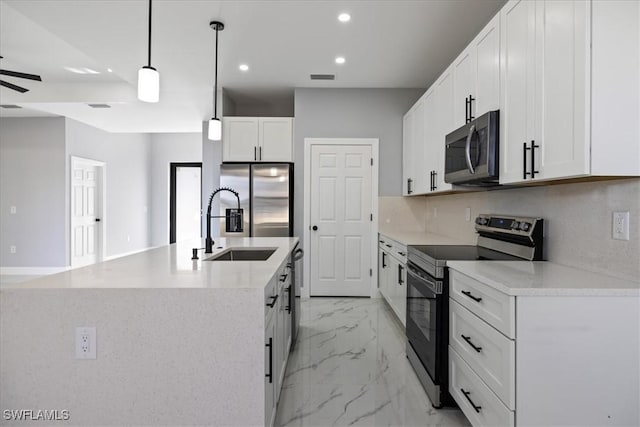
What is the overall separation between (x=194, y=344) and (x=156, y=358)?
0.51 feet

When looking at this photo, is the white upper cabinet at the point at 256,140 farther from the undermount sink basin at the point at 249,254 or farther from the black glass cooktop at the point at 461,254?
the black glass cooktop at the point at 461,254

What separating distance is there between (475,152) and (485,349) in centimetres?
127

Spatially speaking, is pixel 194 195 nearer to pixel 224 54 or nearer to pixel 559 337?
pixel 224 54

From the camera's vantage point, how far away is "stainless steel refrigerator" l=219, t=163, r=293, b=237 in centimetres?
481

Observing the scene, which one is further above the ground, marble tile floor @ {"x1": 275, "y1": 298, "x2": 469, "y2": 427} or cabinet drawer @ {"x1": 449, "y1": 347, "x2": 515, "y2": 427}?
cabinet drawer @ {"x1": 449, "y1": 347, "x2": 515, "y2": 427}

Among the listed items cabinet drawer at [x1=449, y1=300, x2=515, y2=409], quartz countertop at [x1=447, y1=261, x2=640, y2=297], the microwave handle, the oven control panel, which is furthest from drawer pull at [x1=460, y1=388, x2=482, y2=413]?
the microwave handle

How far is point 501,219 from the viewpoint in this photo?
8.85 ft

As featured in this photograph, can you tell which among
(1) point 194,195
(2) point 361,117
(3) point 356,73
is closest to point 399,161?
(2) point 361,117

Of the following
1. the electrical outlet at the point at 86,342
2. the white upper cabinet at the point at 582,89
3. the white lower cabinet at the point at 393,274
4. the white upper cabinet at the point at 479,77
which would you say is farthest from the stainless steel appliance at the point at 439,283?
the electrical outlet at the point at 86,342

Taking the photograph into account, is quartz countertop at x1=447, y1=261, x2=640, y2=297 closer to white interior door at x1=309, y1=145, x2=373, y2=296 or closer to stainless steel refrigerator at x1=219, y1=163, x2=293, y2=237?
white interior door at x1=309, y1=145, x2=373, y2=296

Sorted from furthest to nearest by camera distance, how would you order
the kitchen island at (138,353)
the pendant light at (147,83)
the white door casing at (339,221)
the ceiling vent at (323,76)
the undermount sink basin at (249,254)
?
the white door casing at (339,221) < the ceiling vent at (323,76) < the undermount sink basin at (249,254) < the pendant light at (147,83) < the kitchen island at (138,353)

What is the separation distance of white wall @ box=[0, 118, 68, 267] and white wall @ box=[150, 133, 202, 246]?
2696 mm

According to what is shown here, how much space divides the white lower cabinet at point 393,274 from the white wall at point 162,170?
6296mm

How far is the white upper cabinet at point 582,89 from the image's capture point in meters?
1.52
